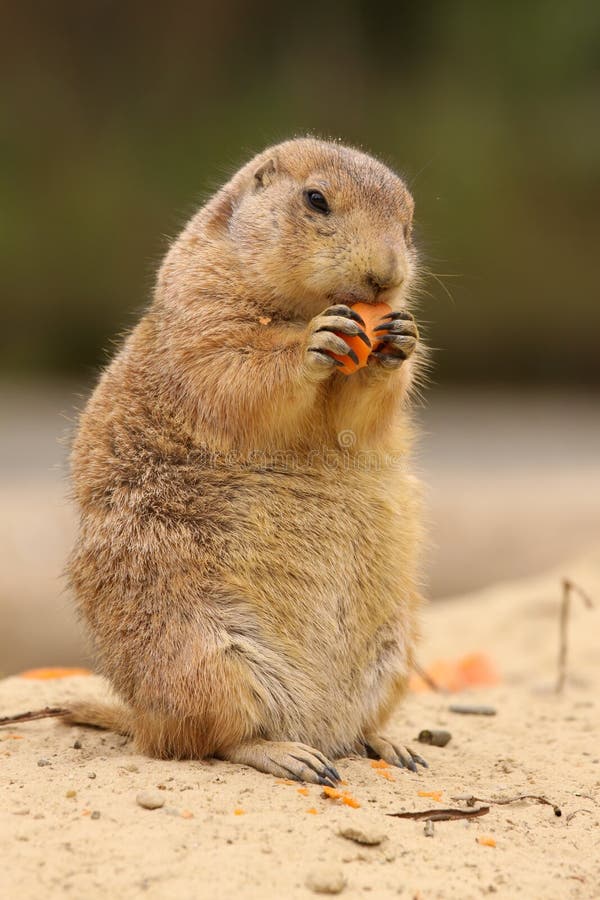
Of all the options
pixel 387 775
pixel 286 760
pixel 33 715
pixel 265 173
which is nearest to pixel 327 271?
pixel 265 173

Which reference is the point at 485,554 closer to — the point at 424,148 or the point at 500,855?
the point at 500,855

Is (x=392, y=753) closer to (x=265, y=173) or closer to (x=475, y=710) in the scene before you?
(x=475, y=710)

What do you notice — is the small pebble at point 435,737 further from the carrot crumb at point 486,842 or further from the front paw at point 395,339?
the front paw at point 395,339

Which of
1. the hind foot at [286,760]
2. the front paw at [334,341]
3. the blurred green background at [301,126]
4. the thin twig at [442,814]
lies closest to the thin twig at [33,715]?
the hind foot at [286,760]

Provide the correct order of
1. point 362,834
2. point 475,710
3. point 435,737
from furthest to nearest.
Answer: point 475,710, point 435,737, point 362,834

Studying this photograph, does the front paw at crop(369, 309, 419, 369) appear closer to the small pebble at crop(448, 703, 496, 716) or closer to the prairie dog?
the prairie dog

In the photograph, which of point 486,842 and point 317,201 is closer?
point 486,842
